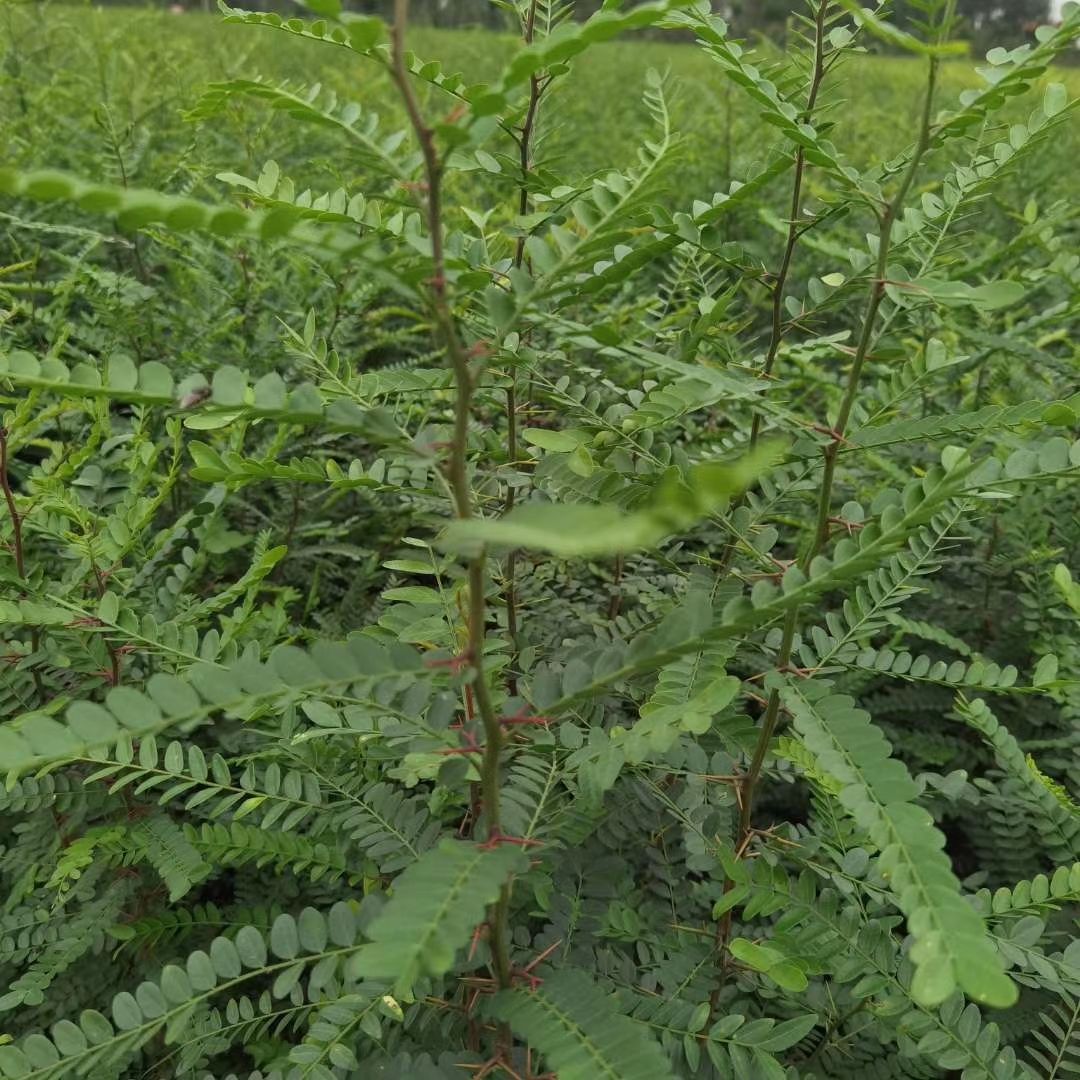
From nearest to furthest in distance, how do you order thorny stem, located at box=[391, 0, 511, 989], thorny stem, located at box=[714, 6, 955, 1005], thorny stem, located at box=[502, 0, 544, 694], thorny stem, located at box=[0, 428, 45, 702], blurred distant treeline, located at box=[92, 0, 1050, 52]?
1. thorny stem, located at box=[391, 0, 511, 989]
2. thorny stem, located at box=[714, 6, 955, 1005]
3. thorny stem, located at box=[502, 0, 544, 694]
4. thorny stem, located at box=[0, 428, 45, 702]
5. blurred distant treeline, located at box=[92, 0, 1050, 52]

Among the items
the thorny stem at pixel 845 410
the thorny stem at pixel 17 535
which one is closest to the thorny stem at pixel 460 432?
the thorny stem at pixel 845 410

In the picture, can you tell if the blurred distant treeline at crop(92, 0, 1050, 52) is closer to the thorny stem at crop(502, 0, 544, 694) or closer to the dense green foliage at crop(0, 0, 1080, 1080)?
the thorny stem at crop(502, 0, 544, 694)

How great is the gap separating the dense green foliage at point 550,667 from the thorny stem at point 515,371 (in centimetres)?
1

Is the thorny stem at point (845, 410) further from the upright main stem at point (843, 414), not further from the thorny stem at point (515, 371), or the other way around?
the thorny stem at point (515, 371)

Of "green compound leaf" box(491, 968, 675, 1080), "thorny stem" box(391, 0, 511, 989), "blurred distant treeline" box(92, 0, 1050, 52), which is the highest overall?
"blurred distant treeline" box(92, 0, 1050, 52)

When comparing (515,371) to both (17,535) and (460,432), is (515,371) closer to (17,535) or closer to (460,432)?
(460,432)

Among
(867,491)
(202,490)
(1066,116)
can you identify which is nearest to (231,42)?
(202,490)

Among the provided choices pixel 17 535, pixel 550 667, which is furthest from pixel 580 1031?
pixel 17 535

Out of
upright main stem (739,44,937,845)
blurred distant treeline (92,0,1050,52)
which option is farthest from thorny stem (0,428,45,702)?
upright main stem (739,44,937,845)

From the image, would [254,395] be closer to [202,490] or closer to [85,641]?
[85,641]

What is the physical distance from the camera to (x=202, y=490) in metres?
1.91

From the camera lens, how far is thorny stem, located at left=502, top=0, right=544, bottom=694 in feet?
3.71

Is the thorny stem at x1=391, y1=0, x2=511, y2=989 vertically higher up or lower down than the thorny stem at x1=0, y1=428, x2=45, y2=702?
higher up

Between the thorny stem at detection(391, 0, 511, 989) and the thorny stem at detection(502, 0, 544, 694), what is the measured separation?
336 millimetres
